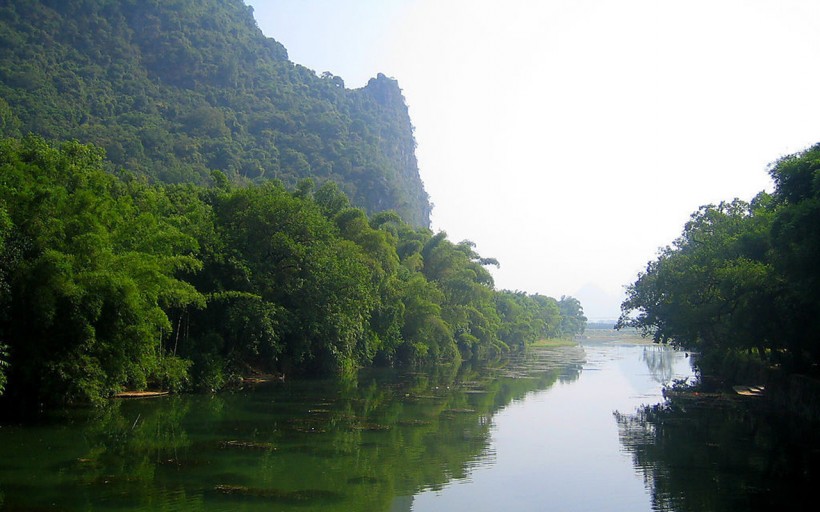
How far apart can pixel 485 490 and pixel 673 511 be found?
3888 millimetres

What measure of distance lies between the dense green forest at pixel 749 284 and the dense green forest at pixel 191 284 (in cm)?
1830

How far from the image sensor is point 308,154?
12544 centimetres

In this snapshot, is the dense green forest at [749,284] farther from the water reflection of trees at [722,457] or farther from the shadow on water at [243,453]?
the shadow on water at [243,453]

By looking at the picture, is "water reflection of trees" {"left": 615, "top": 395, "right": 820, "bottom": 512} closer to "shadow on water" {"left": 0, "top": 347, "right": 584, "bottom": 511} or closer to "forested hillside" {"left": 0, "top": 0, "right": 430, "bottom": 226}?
"shadow on water" {"left": 0, "top": 347, "right": 584, "bottom": 511}

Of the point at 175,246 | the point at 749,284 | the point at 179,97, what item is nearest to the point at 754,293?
the point at 749,284

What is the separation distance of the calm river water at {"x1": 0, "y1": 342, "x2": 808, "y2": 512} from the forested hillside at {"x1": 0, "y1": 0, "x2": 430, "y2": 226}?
6017 centimetres

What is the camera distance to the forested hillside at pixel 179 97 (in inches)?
3364

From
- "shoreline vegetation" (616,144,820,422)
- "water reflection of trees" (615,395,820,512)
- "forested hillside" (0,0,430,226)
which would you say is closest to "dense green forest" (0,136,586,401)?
"water reflection of trees" (615,395,820,512)

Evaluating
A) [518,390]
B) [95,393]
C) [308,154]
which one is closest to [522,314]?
[308,154]

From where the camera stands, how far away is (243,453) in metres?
17.4

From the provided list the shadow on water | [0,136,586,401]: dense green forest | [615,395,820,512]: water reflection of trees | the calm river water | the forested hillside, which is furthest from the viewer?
the forested hillside

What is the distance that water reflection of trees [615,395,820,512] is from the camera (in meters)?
14.5

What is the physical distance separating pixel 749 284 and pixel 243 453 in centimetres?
2296

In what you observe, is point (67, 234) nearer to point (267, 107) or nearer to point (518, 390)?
point (518, 390)
